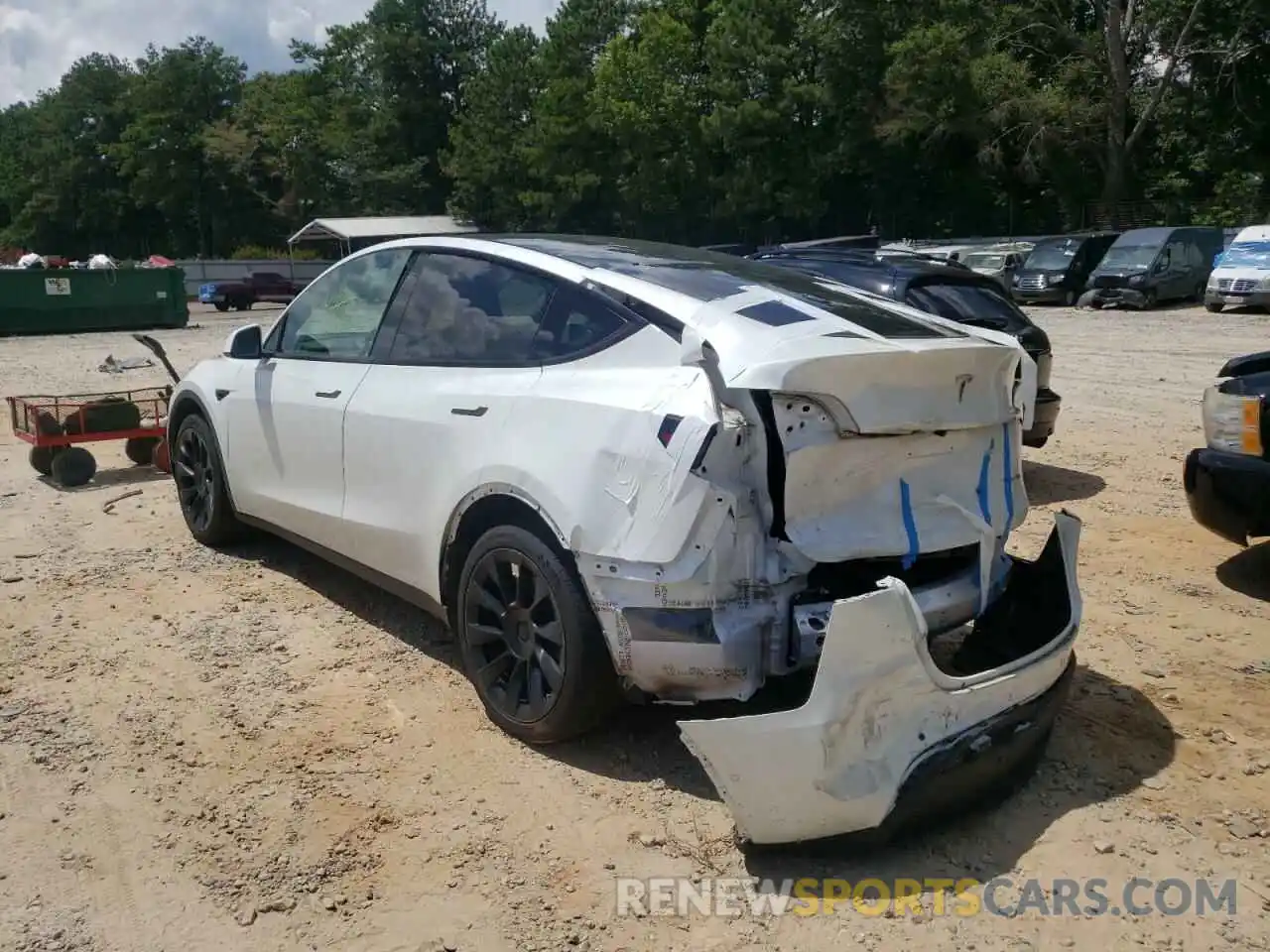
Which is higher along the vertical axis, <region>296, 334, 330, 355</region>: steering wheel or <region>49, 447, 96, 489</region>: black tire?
<region>296, 334, 330, 355</region>: steering wheel

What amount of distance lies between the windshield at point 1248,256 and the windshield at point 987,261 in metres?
5.68

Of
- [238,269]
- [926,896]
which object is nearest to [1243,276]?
[926,896]

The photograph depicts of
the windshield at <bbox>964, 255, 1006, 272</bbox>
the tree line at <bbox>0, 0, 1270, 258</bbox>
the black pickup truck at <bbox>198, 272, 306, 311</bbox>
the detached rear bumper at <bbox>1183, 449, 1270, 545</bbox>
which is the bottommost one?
the black pickup truck at <bbox>198, 272, 306, 311</bbox>

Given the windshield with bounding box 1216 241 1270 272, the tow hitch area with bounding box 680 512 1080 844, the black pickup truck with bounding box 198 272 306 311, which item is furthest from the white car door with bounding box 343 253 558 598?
the black pickup truck with bounding box 198 272 306 311

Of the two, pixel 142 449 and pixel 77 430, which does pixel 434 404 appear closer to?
pixel 77 430

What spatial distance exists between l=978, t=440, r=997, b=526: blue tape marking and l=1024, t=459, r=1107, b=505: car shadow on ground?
145 inches

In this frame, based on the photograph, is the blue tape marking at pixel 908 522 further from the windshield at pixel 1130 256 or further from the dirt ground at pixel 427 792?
the windshield at pixel 1130 256

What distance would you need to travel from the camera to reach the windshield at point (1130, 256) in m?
24.0

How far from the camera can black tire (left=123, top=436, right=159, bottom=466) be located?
8.59 m

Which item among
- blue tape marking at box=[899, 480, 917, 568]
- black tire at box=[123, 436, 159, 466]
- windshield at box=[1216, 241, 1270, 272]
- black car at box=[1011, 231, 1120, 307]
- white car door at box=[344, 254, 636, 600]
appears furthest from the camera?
black car at box=[1011, 231, 1120, 307]

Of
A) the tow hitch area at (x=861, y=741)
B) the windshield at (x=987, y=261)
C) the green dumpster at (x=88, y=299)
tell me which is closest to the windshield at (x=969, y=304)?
the tow hitch area at (x=861, y=741)

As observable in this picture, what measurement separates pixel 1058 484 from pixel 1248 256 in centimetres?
1704

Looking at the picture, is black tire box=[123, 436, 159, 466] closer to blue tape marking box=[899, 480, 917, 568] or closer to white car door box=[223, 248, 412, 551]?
white car door box=[223, 248, 412, 551]

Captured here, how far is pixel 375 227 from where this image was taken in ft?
178
